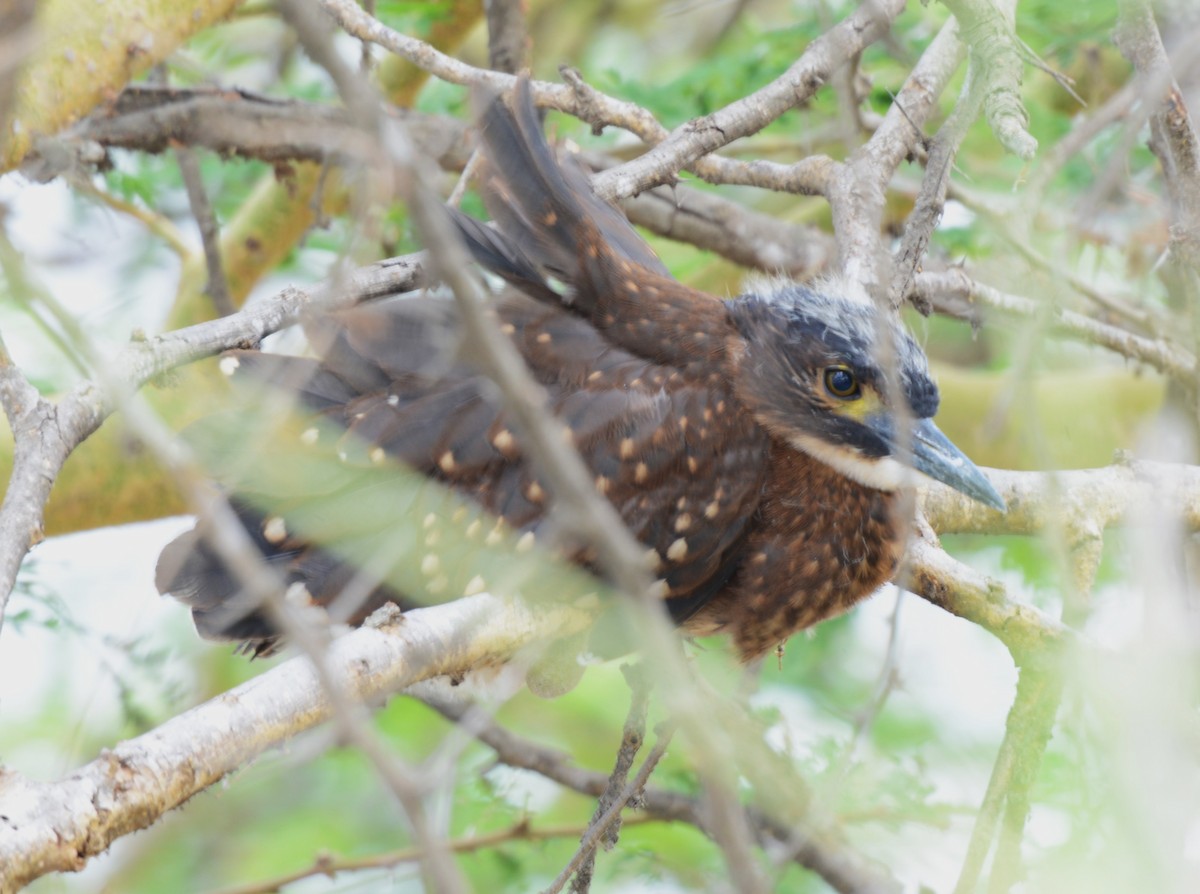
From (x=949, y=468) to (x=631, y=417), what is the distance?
20.7 inches

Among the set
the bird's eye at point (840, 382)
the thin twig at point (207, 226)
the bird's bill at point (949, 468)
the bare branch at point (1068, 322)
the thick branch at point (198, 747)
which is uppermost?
the bare branch at point (1068, 322)

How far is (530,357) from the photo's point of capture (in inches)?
91.9

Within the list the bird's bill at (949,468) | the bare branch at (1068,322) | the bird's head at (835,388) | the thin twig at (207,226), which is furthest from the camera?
the thin twig at (207,226)

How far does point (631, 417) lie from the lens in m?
2.26

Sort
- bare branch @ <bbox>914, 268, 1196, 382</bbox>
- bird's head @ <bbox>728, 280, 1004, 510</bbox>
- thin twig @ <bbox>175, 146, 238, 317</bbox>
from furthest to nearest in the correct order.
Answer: thin twig @ <bbox>175, 146, 238, 317</bbox> < bare branch @ <bbox>914, 268, 1196, 382</bbox> < bird's head @ <bbox>728, 280, 1004, 510</bbox>

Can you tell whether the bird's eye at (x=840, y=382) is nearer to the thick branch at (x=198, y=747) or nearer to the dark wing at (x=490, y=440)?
the dark wing at (x=490, y=440)

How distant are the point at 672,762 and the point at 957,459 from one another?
140 centimetres

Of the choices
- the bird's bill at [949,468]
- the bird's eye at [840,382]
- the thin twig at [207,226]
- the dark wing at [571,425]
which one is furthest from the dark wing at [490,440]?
the thin twig at [207,226]

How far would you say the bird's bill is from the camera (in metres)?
2.21

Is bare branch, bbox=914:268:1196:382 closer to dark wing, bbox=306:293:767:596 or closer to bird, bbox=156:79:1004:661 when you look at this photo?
bird, bbox=156:79:1004:661

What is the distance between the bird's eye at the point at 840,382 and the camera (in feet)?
7.77

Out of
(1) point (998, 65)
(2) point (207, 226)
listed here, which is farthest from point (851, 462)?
(2) point (207, 226)

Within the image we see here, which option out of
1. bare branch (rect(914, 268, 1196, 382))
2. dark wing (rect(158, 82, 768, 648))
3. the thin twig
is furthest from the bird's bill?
the thin twig

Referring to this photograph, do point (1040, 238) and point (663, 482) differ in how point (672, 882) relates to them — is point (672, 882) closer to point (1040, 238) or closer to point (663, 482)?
point (663, 482)
